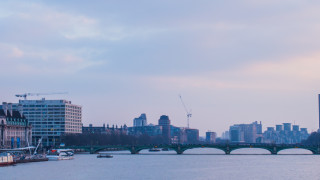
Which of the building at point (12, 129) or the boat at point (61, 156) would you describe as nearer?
the boat at point (61, 156)

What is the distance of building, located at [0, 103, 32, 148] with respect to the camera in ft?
579

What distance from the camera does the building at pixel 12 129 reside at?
17638cm

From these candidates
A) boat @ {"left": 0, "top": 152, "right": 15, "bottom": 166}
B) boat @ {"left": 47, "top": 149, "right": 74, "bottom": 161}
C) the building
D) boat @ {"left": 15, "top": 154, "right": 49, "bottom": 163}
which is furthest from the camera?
the building

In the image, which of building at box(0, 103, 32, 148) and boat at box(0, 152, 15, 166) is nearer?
boat at box(0, 152, 15, 166)

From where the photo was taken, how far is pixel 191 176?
103m

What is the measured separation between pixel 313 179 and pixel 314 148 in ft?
296

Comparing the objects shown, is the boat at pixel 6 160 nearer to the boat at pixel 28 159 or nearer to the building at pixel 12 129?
the boat at pixel 28 159

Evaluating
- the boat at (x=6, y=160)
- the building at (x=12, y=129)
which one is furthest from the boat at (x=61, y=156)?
the boat at (x=6, y=160)

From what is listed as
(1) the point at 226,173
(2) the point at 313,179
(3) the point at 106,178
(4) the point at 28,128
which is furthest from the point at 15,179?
(4) the point at 28,128

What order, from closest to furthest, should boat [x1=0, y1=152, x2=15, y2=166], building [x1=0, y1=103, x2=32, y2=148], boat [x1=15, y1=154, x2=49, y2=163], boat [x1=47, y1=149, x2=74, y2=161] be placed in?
boat [x1=0, y1=152, x2=15, y2=166], boat [x1=15, y1=154, x2=49, y2=163], boat [x1=47, y1=149, x2=74, y2=161], building [x1=0, y1=103, x2=32, y2=148]

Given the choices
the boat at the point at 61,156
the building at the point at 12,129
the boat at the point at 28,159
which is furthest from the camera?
the building at the point at 12,129

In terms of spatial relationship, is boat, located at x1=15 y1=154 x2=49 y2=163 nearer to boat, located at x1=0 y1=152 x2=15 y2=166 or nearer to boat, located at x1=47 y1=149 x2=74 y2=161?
boat, located at x1=47 y1=149 x2=74 y2=161

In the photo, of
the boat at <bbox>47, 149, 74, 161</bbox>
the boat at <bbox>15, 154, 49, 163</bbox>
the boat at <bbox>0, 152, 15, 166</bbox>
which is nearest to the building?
the boat at <bbox>47, 149, 74, 161</bbox>

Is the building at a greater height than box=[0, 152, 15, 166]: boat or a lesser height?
greater
